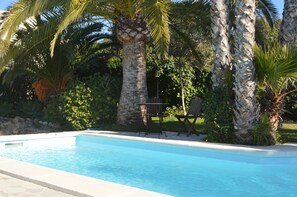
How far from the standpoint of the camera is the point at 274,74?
886cm

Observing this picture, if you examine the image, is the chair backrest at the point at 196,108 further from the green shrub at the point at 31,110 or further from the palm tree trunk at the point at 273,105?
the green shrub at the point at 31,110

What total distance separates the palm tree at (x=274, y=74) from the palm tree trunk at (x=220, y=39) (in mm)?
1024

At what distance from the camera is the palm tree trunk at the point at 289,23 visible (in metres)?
10.0

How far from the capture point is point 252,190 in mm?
6566

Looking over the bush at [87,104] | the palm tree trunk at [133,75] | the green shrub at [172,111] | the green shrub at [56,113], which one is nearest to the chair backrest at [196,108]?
the palm tree trunk at [133,75]

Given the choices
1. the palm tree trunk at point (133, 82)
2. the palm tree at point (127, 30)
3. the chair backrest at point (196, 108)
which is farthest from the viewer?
the palm tree trunk at point (133, 82)

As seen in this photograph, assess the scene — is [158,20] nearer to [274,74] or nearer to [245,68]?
[245,68]

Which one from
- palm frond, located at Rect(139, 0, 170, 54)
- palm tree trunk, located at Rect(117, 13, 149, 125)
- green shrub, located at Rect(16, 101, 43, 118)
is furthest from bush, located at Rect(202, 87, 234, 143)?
green shrub, located at Rect(16, 101, 43, 118)

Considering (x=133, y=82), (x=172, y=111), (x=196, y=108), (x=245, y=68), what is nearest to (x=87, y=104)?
(x=133, y=82)

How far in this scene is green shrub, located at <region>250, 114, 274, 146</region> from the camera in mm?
9227

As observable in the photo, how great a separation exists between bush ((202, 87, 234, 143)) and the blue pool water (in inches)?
41.4

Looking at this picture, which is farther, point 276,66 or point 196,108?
point 196,108

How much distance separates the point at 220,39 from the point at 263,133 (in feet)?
8.89

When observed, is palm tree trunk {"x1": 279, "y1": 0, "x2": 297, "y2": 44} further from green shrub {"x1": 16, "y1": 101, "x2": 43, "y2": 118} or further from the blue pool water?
green shrub {"x1": 16, "y1": 101, "x2": 43, "y2": 118}
